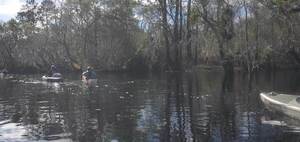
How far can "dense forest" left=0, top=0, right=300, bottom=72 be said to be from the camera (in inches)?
2776

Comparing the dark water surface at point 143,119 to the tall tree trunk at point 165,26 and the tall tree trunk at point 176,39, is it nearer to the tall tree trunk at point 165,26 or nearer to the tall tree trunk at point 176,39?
the tall tree trunk at point 165,26

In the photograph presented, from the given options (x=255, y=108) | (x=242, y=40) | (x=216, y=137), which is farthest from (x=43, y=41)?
(x=216, y=137)

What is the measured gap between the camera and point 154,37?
87.1 meters

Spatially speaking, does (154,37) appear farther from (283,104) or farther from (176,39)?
(283,104)

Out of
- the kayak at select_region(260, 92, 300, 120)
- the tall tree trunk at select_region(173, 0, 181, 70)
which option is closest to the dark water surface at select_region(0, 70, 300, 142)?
the kayak at select_region(260, 92, 300, 120)

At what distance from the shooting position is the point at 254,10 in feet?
225

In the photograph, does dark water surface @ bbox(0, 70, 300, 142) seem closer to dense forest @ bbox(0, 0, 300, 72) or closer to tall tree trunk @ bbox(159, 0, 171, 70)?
dense forest @ bbox(0, 0, 300, 72)

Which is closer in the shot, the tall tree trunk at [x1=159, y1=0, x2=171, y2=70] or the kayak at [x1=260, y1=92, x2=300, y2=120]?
the kayak at [x1=260, y1=92, x2=300, y2=120]

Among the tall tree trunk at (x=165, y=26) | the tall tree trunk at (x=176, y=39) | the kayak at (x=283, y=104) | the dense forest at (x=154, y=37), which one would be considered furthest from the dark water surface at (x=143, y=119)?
the tall tree trunk at (x=176, y=39)

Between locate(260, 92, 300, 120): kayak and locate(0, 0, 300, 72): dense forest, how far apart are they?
37445 millimetres

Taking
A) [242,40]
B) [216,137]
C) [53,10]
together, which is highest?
[53,10]

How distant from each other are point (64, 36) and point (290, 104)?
236 feet

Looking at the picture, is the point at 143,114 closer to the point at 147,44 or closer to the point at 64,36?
the point at 147,44

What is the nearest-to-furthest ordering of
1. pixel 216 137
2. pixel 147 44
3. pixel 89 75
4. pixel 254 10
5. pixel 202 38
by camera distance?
pixel 216 137, pixel 89 75, pixel 254 10, pixel 202 38, pixel 147 44
